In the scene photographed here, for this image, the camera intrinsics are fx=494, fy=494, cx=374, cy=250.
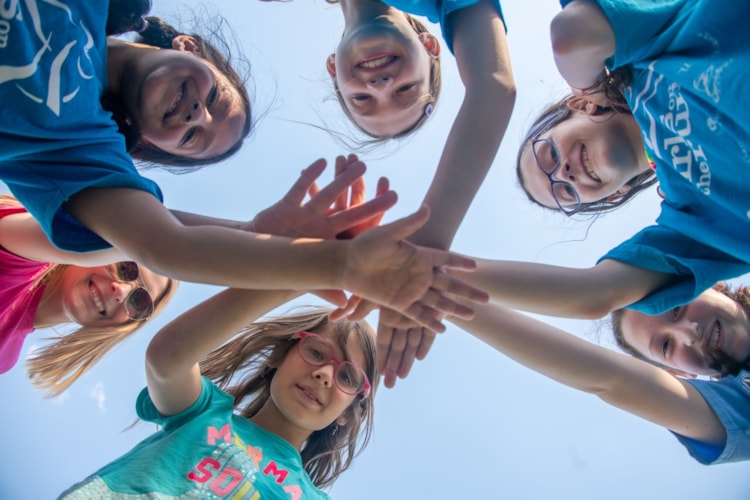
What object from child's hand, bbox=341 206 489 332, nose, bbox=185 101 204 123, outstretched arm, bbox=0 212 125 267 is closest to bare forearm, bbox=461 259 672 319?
child's hand, bbox=341 206 489 332

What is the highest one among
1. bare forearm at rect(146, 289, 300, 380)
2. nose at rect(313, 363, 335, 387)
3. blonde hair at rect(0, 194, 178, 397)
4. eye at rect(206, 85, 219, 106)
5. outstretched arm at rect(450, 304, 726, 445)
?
eye at rect(206, 85, 219, 106)

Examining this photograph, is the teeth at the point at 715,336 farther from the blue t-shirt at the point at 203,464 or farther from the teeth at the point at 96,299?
the teeth at the point at 96,299

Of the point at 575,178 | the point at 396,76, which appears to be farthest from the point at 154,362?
the point at 575,178

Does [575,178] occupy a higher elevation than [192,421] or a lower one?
higher

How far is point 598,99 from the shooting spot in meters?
1.95

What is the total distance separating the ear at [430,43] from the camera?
2.19 metres

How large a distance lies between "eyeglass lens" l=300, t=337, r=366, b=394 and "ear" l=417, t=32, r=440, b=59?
1446 mm

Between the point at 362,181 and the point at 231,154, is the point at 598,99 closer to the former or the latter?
the point at 362,181

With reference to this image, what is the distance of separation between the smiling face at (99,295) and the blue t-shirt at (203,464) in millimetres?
848

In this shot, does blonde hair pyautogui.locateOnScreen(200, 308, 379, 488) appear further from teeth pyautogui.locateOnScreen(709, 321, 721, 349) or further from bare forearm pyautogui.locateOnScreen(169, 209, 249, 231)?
teeth pyautogui.locateOnScreen(709, 321, 721, 349)

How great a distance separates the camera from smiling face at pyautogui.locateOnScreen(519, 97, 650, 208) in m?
2.05

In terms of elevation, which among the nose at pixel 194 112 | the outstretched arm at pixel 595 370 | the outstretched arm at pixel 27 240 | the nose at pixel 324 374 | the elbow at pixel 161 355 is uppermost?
the nose at pixel 194 112

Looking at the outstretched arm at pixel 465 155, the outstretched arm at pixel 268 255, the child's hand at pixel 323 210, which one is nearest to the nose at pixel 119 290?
the outstretched arm at pixel 268 255

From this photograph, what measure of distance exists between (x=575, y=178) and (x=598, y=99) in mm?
360
